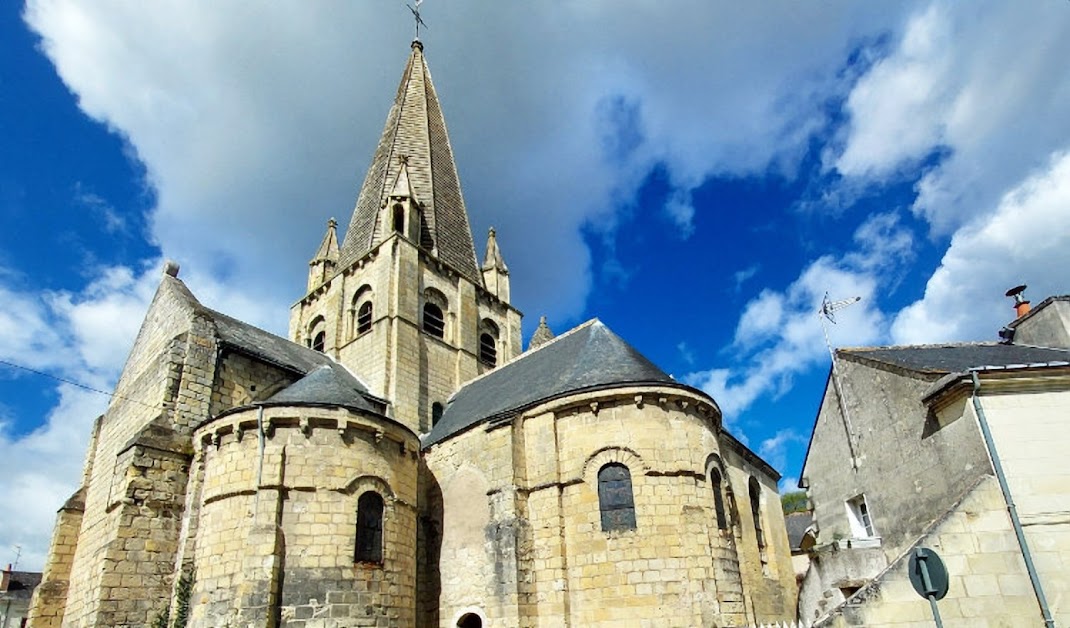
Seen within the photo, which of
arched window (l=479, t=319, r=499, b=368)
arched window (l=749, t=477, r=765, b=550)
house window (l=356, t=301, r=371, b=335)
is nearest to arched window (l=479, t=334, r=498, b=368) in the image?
arched window (l=479, t=319, r=499, b=368)

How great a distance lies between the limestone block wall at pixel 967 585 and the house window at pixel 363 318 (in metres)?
16.3

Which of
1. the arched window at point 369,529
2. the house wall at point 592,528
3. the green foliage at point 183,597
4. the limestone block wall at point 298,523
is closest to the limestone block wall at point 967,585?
the house wall at point 592,528

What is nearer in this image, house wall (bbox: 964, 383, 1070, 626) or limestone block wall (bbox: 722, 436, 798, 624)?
house wall (bbox: 964, 383, 1070, 626)

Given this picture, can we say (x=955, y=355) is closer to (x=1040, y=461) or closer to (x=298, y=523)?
(x=1040, y=461)

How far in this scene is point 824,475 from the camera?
48.0ft

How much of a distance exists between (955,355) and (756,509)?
6.04m

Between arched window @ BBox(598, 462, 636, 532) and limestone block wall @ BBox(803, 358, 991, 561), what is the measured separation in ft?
16.4

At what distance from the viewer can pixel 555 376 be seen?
1480 centimetres

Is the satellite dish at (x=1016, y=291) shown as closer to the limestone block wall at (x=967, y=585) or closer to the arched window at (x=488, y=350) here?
the limestone block wall at (x=967, y=585)

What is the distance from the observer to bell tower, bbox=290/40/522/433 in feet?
64.0

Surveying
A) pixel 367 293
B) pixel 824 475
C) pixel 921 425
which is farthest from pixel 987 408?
pixel 367 293

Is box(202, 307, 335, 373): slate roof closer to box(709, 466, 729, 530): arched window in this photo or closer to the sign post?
box(709, 466, 729, 530): arched window

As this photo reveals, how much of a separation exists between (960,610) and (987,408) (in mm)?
3010

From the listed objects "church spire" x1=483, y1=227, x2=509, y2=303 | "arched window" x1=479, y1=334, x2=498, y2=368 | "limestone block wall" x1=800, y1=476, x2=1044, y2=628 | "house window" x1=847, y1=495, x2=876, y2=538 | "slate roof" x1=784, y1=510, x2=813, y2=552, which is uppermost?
"church spire" x1=483, y1=227, x2=509, y2=303
